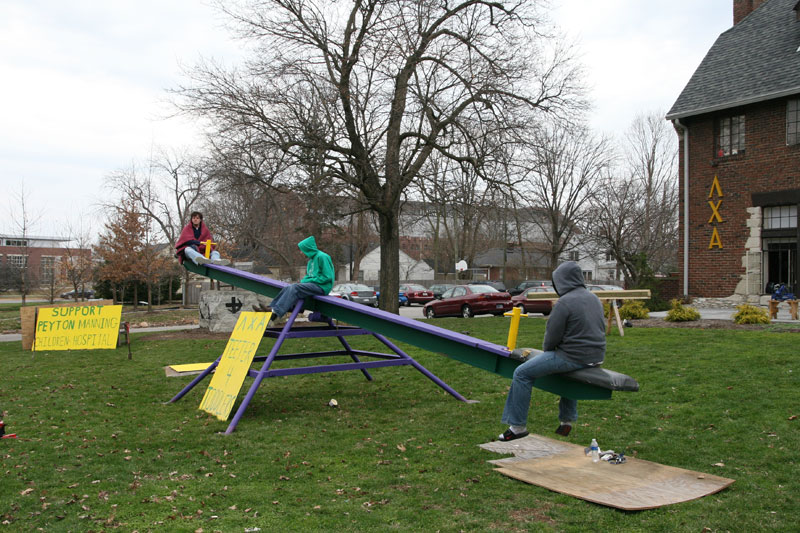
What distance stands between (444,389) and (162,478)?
14.3 feet

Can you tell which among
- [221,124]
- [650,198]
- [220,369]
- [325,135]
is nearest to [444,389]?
[220,369]

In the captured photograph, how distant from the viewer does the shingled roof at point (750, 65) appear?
64.9 ft

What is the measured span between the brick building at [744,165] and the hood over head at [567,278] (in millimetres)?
17250

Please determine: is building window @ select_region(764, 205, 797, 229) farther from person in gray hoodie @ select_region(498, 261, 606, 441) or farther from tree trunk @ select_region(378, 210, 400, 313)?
person in gray hoodie @ select_region(498, 261, 606, 441)

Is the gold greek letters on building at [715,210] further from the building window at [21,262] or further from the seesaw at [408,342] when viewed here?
the building window at [21,262]

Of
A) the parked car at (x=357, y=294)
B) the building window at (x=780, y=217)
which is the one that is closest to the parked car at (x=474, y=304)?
the parked car at (x=357, y=294)

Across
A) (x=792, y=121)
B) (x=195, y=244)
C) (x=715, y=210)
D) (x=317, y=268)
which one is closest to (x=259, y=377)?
(x=317, y=268)

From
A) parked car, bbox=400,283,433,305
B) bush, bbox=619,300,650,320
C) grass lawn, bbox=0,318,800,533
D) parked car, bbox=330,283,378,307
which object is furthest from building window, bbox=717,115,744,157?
parked car, bbox=400,283,433,305

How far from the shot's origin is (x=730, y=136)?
2091cm

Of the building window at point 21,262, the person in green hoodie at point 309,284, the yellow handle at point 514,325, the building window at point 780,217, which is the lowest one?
the yellow handle at point 514,325

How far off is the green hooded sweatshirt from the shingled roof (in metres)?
17.2

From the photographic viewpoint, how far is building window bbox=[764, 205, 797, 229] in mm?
19469

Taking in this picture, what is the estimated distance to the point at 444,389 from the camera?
347 inches

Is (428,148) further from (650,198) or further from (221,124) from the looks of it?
(650,198)
